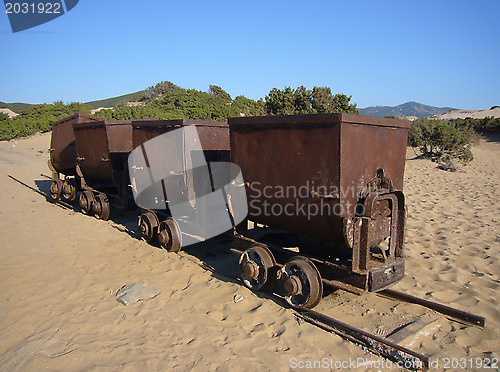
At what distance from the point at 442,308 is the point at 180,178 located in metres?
4.32

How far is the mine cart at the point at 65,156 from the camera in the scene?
11.0 metres

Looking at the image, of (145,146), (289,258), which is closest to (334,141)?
(289,258)

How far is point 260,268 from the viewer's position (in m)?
4.75

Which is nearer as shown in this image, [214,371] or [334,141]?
[214,371]

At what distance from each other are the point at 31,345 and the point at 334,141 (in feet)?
13.0

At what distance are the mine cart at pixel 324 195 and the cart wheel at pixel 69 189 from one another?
27.0 feet

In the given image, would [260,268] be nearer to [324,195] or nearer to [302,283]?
[302,283]

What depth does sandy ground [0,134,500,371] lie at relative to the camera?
3.58 meters

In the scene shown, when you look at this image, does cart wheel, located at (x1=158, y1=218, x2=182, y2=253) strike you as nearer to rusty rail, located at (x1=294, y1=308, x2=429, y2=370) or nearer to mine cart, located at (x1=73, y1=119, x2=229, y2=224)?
mine cart, located at (x1=73, y1=119, x2=229, y2=224)

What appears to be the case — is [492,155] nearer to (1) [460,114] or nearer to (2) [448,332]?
(2) [448,332]

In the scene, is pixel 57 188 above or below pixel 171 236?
above

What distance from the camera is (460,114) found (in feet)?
186

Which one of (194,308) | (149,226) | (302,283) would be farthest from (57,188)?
(302,283)

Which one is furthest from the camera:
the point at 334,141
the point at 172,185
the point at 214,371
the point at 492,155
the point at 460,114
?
the point at 460,114
